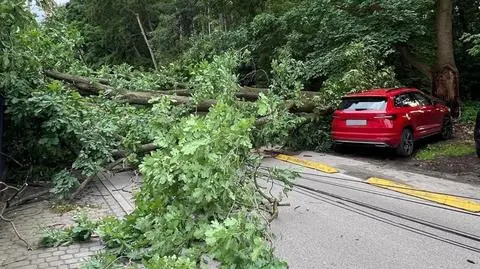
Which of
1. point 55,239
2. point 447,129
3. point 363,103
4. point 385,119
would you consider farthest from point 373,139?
point 55,239

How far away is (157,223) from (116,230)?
140 centimetres

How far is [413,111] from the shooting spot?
10.8 m

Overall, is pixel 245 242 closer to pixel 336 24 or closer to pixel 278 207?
pixel 278 207

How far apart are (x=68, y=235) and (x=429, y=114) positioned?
29.8 feet

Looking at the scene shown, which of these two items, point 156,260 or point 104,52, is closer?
point 156,260

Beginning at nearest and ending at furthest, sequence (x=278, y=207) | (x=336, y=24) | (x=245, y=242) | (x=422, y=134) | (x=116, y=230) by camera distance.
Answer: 1. (x=245, y=242)
2. (x=116, y=230)
3. (x=278, y=207)
4. (x=422, y=134)
5. (x=336, y=24)

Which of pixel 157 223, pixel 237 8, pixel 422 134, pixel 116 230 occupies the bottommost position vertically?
pixel 422 134

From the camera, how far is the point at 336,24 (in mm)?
15297

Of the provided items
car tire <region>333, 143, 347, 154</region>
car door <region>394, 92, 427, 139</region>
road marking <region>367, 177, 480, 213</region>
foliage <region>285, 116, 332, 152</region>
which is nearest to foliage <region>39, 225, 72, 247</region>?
road marking <region>367, 177, 480, 213</region>

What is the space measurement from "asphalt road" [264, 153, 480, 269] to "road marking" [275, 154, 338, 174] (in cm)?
116

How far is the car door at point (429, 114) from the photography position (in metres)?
11.3

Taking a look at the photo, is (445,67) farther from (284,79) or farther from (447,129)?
(284,79)

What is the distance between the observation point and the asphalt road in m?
4.86

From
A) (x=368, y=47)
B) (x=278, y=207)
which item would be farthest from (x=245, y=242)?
(x=368, y=47)
